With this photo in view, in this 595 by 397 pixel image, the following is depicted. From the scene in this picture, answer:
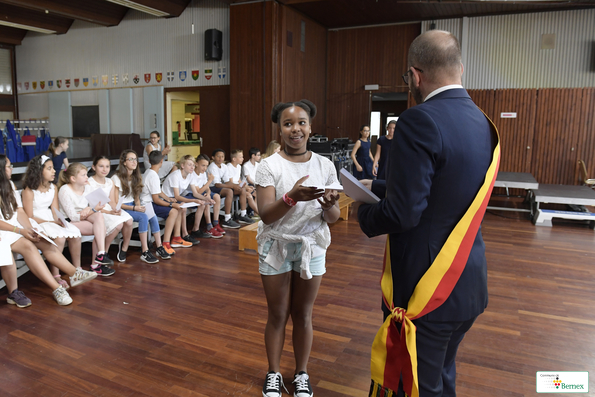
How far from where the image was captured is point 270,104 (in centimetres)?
933

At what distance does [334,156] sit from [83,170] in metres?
4.82

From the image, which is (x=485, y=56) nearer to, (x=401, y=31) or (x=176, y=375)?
(x=401, y=31)

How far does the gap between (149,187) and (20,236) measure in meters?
1.65

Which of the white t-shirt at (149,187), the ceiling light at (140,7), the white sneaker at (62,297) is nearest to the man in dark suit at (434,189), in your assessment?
the white sneaker at (62,297)

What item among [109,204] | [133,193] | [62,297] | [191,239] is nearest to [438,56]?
[62,297]

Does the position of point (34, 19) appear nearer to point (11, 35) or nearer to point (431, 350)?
point (11, 35)

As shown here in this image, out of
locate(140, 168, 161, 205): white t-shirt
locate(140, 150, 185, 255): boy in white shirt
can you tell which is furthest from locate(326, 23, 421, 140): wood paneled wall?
locate(140, 168, 161, 205): white t-shirt

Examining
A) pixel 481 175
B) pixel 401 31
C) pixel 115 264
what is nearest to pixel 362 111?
pixel 401 31

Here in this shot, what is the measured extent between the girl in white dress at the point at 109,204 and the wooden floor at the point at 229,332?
387 millimetres

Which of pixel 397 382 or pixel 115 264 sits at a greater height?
pixel 397 382

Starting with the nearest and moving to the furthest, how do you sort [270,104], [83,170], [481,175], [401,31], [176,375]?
[481,175] → [176,375] → [83,170] → [270,104] → [401,31]

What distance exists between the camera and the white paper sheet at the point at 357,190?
55.6 inches

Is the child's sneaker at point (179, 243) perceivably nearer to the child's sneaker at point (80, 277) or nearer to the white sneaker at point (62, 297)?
the child's sneaker at point (80, 277)

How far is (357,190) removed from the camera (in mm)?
1430
